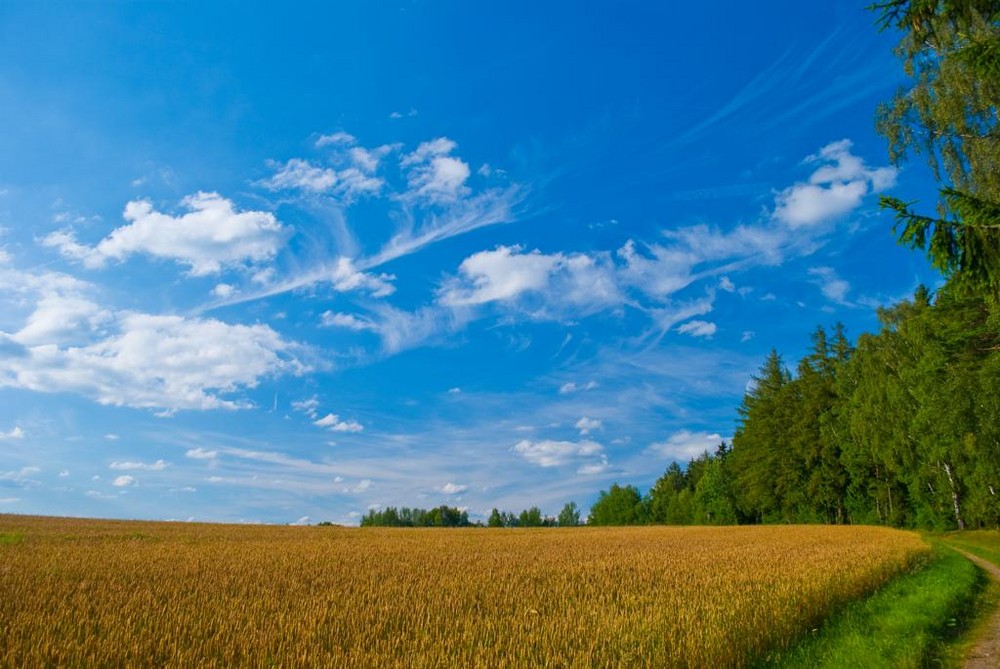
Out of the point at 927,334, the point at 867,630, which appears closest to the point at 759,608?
the point at 867,630

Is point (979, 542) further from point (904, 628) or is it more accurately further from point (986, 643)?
point (904, 628)

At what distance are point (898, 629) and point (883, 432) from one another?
1731 inches

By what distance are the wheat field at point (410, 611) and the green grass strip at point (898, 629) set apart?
0.51 meters

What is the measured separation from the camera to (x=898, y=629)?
10.8 meters

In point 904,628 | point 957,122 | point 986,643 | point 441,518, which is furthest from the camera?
point 441,518

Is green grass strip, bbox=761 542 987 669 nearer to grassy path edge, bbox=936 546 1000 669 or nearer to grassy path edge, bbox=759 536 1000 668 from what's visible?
grassy path edge, bbox=759 536 1000 668

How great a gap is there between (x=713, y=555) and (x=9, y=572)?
2193cm

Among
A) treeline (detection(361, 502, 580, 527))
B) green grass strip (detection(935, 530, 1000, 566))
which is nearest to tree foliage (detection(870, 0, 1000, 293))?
green grass strip (detection(935, 530, 1000, 566))

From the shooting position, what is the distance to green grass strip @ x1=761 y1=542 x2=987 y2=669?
9023 mm

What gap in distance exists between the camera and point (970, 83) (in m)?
20.5

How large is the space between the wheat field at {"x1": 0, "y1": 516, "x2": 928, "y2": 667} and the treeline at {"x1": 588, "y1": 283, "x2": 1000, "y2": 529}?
7.79 metres

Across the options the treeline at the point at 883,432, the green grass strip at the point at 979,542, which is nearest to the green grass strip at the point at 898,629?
the treeline at the point at 883,432

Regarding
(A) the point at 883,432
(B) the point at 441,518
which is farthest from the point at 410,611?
(B) the point at 441,518

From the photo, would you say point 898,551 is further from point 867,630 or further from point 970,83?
point 970,83
